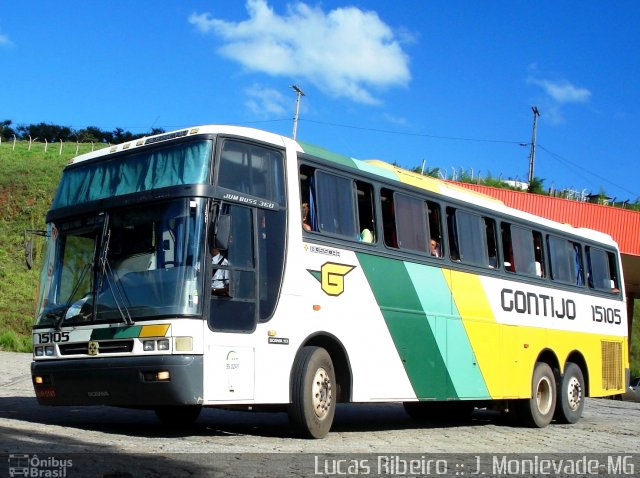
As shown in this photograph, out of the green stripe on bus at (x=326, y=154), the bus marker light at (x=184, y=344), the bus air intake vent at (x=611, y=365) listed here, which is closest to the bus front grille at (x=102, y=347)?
the bus marker light at (x=184, y=344)

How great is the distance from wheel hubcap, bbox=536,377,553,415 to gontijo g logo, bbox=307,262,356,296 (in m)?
6.00

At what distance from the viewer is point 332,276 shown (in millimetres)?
10602

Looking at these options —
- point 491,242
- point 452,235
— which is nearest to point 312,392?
point 452,235

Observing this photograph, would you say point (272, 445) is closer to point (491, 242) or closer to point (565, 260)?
point (491, 242)

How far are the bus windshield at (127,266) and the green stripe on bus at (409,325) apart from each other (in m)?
2.80

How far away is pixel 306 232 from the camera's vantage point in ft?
33.6

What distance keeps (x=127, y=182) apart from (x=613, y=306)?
38.9 ft

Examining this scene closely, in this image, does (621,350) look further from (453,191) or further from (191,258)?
(191,258)

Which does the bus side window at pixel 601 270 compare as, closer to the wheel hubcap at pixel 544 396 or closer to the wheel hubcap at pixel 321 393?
the wheel hubcap at pixel 544 396

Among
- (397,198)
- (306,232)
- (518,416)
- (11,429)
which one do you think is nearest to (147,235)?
(306,232)

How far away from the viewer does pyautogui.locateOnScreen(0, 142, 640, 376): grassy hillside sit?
112 feet

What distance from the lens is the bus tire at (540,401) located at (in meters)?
14.9

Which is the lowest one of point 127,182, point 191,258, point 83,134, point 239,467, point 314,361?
point 239,467

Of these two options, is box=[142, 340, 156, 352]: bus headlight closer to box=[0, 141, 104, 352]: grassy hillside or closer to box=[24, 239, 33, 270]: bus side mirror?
box=[24, 239, 33, 270]: bus side mirror
